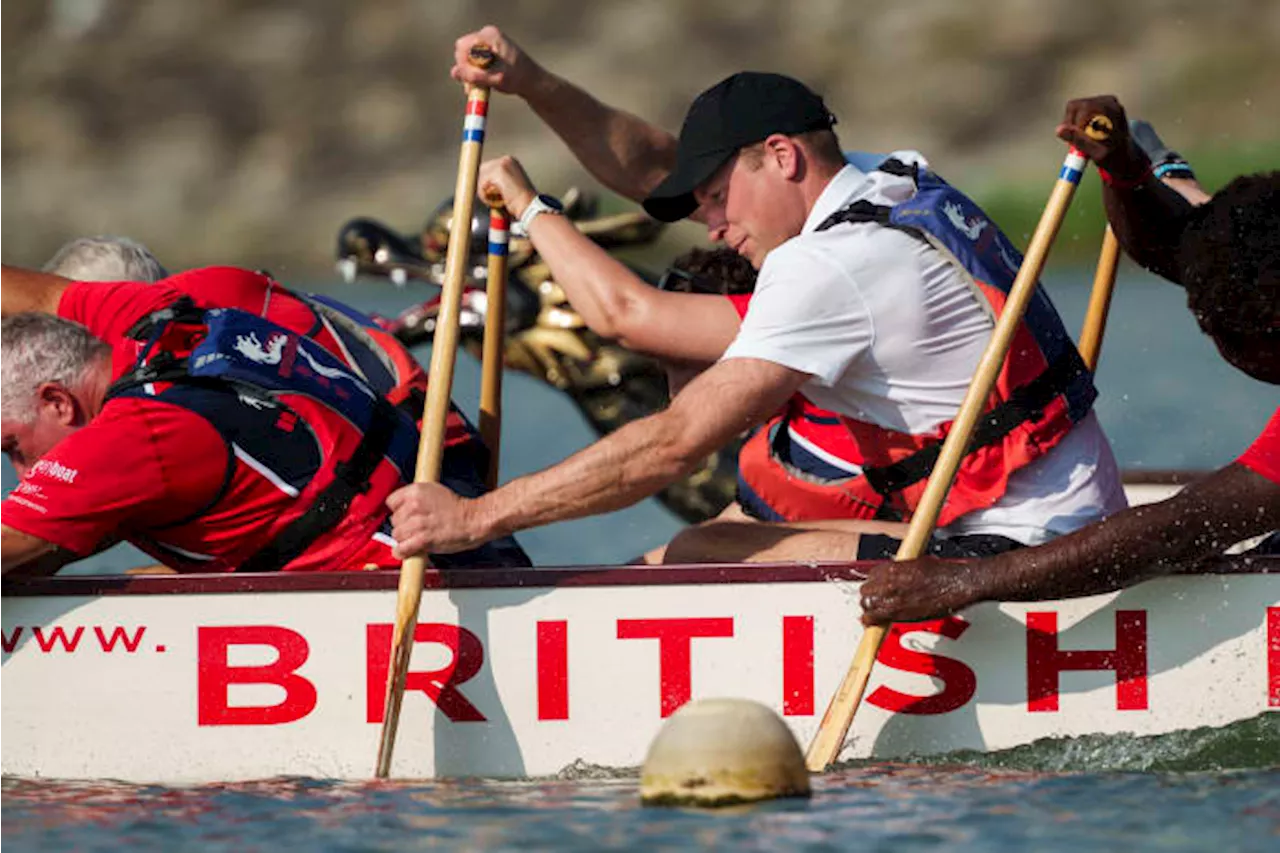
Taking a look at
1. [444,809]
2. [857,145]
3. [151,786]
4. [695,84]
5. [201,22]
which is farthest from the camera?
[201,22]

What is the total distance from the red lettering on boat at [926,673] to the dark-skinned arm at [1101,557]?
0.80ft

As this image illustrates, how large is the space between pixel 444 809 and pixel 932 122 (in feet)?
82.5

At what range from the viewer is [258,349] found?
6707 mm

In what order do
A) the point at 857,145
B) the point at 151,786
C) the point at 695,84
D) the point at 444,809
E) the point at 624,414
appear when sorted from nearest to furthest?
the point at 444,809, the point at 151,786, the point at 624,414, the point at 857,145, the point at 695,84

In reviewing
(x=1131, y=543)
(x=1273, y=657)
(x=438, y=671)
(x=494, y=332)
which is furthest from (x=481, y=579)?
(x=1273, y=657)

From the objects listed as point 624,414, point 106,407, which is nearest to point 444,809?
point 106,407

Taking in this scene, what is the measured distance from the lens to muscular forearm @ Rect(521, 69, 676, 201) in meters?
7.92

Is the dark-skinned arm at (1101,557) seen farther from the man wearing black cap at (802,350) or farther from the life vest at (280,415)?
the life vest at (280,415)

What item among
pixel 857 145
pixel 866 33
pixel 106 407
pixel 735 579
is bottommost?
pixel 735 579

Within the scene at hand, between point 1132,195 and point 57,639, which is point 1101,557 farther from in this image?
point 57,639

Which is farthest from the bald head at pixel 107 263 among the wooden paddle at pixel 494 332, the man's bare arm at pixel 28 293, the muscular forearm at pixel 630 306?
the muscular forearm at pixel 630 306

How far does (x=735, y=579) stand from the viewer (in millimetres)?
6570

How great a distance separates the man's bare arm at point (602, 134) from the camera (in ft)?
25.3

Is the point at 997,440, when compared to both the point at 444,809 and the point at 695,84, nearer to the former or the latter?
the point at 444,809
